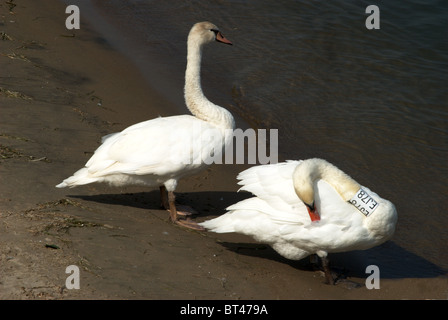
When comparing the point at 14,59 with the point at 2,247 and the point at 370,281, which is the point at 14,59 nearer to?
the point at 2,247

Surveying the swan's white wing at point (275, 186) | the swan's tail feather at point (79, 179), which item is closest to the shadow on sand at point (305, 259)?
the swan's tail feather at point (79, 179)

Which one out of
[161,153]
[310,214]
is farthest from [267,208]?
[161,153]

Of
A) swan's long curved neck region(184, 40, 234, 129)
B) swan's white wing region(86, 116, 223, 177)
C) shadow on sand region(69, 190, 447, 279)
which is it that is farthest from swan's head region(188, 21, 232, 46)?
shadow on sand region(69, 190, 447, 279)

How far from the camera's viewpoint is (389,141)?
8859 millimetres

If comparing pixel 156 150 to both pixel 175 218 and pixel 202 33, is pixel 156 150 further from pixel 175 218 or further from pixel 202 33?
pixel 202 33

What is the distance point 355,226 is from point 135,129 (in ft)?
7.89

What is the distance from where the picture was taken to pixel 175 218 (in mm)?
6609

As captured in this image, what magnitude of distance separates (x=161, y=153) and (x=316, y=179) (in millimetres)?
1496

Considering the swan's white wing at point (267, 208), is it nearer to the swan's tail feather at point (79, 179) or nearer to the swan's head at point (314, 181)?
the swan's head at point (314, 181)

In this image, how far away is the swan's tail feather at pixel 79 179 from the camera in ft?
20.7

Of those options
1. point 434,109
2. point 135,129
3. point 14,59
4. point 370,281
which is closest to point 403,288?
point 370,281

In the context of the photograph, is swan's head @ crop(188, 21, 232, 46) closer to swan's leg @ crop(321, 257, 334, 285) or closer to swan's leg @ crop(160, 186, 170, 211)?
swan's leg @ crop(160, 186, 170, 211)

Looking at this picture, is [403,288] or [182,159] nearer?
[403,288]

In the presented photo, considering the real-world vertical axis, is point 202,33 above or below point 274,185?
above
